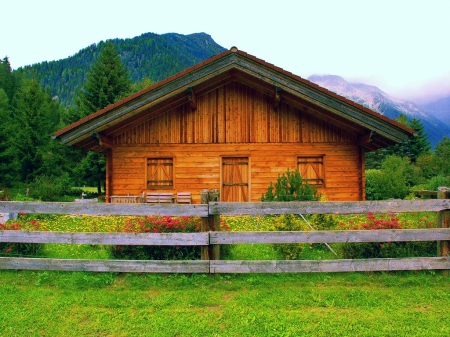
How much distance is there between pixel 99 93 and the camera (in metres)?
27.9

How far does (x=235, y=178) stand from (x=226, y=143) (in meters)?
1.56

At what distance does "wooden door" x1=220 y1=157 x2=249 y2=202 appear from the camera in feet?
44.0

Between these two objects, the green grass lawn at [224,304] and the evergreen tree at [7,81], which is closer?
the green grass lawn at [224,304]

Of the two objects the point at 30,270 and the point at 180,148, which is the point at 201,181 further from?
the point at 30,270

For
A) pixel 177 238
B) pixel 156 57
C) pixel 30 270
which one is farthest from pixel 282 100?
pixel 156 57

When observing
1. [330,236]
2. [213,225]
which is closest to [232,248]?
[213,225]

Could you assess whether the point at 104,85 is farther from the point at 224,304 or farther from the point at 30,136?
the point at 224,304

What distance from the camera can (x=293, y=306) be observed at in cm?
419

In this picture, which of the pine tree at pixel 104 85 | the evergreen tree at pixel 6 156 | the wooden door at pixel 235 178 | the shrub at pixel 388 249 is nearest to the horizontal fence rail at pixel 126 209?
the shrub at pixel 388 249

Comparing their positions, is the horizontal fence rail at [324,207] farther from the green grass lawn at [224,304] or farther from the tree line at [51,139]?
the tree line at [51,139]

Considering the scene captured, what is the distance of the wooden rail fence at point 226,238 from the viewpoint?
4930mm

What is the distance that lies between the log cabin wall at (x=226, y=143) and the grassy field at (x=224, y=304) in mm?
8400

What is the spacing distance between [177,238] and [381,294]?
3115 millimetres

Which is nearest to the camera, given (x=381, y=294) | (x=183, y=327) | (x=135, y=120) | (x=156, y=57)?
(x=183, y=327)
